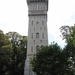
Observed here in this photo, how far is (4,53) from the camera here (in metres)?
43.8

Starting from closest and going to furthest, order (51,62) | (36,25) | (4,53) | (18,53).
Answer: (51,62) < (4,53) < (36,25) < (18,53)

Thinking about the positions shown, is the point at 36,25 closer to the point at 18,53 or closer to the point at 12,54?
the point at 12,54

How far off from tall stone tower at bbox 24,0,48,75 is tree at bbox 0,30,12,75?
14.8ft

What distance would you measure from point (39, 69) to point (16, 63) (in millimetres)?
18825

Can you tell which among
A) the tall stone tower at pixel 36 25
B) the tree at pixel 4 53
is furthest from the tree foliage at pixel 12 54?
the tall stone tower at pixel 36 25

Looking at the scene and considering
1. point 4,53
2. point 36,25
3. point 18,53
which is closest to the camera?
point 4,53

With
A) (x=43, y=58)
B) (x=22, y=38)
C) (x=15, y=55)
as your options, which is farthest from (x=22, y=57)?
(x=43, y=58)

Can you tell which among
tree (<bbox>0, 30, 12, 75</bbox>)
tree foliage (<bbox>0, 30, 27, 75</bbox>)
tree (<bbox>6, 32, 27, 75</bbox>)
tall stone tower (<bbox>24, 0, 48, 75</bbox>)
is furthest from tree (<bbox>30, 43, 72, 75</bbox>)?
tree (<bbox>6, 32, 27, 75</bbox>)

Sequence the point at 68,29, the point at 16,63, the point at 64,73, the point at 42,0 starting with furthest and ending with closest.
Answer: the point at 16,63
the point at 42,0
the point at 68,29
the point at 64,73

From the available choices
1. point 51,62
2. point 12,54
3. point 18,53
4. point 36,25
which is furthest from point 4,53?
point 51,62

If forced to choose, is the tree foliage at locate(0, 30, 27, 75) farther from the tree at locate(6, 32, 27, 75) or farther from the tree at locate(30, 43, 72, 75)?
the tree at locate(30, 43, 72, 75)

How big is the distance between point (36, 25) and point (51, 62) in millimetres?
13713

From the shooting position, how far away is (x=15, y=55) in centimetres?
5166

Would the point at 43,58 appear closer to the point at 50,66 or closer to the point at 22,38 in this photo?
the point at 50,66
